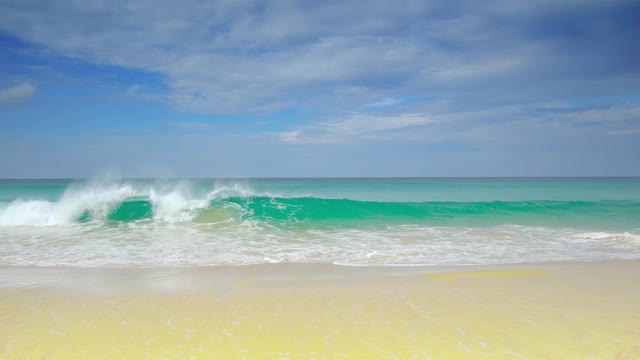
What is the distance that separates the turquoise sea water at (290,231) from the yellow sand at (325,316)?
185 cm

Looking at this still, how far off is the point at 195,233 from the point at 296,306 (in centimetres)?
858

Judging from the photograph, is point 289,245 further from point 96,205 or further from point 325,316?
point 96,205

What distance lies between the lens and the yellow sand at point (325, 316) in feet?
12.5

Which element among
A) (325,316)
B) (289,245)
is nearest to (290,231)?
(289,245)

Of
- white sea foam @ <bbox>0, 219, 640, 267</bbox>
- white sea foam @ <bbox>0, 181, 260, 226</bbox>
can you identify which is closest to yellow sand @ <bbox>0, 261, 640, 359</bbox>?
white sea foam @ <bbox>0, 219, 640, 267</bbox>

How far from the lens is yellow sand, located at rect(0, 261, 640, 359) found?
382 cm

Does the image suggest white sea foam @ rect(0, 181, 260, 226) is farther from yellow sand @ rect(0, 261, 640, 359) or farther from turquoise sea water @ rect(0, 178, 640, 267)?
yellow sand @ rect(0, 261, 640, 359)

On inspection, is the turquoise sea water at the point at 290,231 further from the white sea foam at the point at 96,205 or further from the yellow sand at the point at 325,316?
the yellow sand at the point at 325,316

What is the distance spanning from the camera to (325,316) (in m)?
4.79

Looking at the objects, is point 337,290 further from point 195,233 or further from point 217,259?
point 195,233

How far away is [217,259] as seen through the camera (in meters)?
8.92

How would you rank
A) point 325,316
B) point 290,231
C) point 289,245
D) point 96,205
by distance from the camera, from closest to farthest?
point 325,316 → point 289,245 → point 290,231 → point 96,205

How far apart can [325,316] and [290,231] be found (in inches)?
359

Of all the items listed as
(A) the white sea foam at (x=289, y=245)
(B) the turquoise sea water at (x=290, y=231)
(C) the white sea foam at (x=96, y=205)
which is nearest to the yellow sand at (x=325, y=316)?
(A) the white sea foam at (x=289, y=245)
